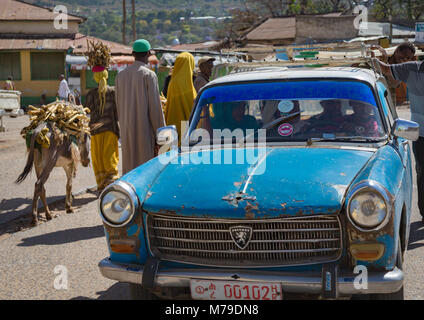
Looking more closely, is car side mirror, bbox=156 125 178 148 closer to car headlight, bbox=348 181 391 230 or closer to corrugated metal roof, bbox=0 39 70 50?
car headlight, bbox=348 181 391 230

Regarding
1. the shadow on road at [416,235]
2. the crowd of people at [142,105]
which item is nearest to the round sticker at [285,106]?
the shadow on road at [416,235]

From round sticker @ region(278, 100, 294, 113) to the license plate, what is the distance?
1.86m

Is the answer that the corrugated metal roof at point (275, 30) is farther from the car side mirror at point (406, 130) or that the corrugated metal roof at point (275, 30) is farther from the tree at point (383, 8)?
the car side mirror at point (406, 130)

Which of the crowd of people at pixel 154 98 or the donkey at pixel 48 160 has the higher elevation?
the crowd of people at pixel 154 98

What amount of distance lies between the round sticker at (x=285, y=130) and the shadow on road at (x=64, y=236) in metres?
2.87

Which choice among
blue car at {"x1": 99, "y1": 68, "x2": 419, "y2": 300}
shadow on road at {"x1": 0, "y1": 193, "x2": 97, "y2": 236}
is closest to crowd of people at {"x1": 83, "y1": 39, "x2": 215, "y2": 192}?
shadow on road at {"x1": 0, "y1": 193, "x2": 97, "y2": 236}

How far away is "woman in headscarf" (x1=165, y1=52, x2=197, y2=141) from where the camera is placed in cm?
799

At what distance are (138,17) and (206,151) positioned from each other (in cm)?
Result: 16261

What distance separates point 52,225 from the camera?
7836 millimetres

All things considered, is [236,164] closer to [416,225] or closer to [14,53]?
[416,225]

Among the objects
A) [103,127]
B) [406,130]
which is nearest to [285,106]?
[406,130]

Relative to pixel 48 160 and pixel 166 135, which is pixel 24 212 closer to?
pixel 48 160

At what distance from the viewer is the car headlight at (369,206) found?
3.85 metres
